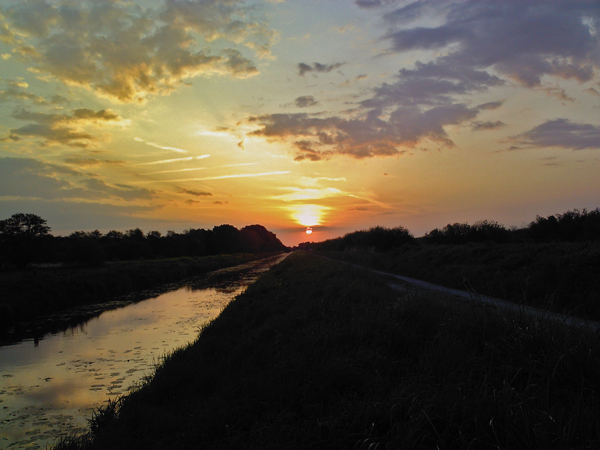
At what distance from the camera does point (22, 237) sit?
38594 millimetres

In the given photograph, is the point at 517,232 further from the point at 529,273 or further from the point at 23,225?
the point at 23,225

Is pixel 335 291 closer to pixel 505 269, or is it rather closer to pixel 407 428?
pixel 505 269

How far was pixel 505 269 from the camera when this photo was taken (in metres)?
14.8

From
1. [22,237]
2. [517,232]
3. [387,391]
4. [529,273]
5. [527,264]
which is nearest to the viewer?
[387,391]

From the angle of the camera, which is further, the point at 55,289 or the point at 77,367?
the point at 55,289

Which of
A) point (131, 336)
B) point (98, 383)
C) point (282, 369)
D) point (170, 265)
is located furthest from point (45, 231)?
point (282, 369)

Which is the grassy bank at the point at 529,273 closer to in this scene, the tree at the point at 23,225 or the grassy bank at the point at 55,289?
the grassy bank at the point at 55,289

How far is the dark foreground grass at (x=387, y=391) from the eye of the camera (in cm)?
360

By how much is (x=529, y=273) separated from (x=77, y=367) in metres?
15.1

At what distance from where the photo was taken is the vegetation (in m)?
10.2

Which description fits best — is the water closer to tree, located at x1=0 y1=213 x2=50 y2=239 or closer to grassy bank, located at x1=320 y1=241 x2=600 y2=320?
grassy bank, located at x1=320 y1=241 x2=600 y2=320

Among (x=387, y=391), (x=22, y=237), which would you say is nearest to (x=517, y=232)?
(x=387, y=391)

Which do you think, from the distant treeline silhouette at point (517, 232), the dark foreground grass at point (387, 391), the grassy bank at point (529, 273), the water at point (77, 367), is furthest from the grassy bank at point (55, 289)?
the distant treeline silhouette at point (517, 232)

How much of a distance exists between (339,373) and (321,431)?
1.24 meters
